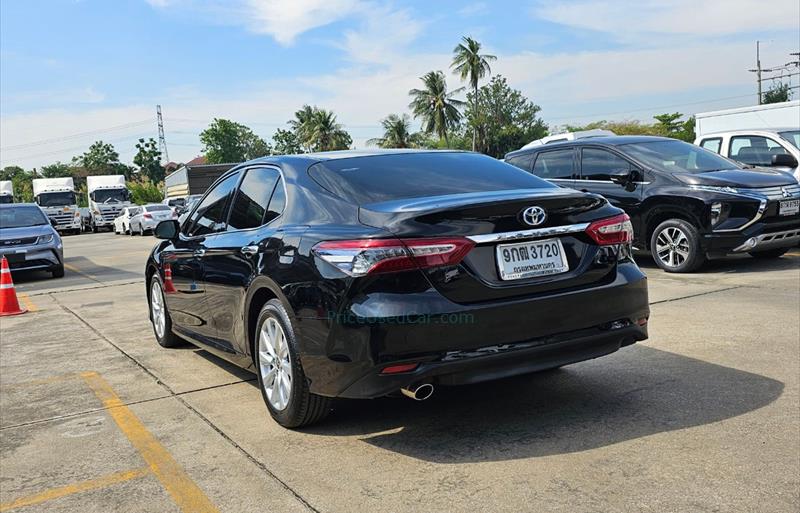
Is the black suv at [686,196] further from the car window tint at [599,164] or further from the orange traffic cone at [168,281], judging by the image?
the orange traffic cone at [168,281]

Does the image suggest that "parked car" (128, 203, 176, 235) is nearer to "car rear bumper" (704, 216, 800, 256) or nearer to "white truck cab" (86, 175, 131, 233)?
"white truck cab" (86, 175, 131, 233)

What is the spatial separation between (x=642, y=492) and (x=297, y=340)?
5.93 feet

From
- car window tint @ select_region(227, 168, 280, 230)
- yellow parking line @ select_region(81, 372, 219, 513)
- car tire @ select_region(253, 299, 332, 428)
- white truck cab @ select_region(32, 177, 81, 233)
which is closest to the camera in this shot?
yellow parking line @ select_region(81, 372, 219, 513)

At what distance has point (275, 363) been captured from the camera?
14.1 feet

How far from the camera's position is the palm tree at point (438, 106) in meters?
78.1

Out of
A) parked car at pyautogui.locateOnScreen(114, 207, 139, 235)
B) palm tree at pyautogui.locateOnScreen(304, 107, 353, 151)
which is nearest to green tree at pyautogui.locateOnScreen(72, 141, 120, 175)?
palm tree at pyautogui.locateOnScreen(304, 107, 353, 151)

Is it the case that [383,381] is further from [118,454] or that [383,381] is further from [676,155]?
[676,155]

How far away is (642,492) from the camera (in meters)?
3.17

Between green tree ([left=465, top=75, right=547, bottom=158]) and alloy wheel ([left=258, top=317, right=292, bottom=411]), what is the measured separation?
7538 centimetres

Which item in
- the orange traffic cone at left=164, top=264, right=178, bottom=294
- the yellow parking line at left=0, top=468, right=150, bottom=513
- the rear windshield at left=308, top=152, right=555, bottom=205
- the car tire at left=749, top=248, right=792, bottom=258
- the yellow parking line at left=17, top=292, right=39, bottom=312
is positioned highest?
the rear windshield at left=308, top=152, right=555, bottom=205

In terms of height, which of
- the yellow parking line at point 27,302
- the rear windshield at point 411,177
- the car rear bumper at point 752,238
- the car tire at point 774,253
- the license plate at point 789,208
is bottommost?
the car tire at point 774,253

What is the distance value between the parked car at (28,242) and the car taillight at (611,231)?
483 inches

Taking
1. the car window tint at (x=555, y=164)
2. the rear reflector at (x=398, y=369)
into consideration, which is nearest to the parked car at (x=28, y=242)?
the car window tint at (x=555, y=164)

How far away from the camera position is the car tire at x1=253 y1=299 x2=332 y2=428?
13.2ft
